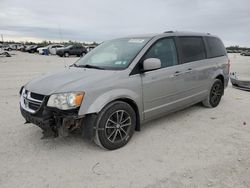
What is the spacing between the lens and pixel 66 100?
3.34 meters

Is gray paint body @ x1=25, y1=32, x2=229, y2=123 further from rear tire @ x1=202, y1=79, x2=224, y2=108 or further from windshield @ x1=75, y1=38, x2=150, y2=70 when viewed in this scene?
rear tire @ x1=202, y1=79, x2=224, y2=108

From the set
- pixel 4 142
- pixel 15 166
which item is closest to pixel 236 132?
pixel 15 166

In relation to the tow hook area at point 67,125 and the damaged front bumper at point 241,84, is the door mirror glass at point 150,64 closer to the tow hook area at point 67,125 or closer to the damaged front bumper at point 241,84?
the tow hook area at point 67,125

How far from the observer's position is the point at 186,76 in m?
4.86

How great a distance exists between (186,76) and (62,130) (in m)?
2.70

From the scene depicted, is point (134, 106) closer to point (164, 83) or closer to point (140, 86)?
point (140, 86)

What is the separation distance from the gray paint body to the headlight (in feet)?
0.23

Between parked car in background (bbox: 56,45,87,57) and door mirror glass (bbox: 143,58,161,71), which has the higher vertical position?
parked car in background (bbox: 56,45,87,57)

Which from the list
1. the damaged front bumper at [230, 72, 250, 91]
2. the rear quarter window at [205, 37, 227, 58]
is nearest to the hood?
the rear quarter window at [205, 37, 227, 58]

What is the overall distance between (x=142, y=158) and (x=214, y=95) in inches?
130

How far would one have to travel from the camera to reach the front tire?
3543 millimetres

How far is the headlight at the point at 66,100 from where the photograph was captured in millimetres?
3322

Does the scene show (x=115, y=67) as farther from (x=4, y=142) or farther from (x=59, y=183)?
(x=4, y=142)

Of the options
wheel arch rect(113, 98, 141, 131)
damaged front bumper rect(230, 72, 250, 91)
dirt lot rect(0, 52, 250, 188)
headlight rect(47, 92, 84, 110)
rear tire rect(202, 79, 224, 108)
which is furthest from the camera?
damaged front bumper rect(230, 72, 250, 91)
